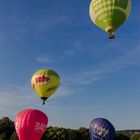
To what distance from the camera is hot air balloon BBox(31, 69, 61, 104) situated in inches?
2138

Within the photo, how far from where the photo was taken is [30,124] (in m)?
37.9

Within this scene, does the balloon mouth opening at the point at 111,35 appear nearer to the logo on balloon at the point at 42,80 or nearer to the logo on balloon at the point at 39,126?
the logo on balloon at the point at 39,126

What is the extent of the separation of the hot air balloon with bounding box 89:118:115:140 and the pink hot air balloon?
15.4 metres

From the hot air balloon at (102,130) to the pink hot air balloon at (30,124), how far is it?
1537 centimetres

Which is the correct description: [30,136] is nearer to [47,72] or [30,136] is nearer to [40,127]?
[40,127]

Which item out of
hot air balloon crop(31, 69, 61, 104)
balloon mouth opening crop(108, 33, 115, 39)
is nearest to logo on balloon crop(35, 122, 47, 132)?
balloon mouth opening crop(108, 33, 115, 39)

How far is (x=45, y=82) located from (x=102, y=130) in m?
10.2

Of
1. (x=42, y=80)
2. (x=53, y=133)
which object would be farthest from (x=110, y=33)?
(x=53, y=133)

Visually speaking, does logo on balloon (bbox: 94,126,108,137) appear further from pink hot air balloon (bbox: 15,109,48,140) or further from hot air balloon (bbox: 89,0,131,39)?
hot air balloon (bbox: 89,0,131,39)

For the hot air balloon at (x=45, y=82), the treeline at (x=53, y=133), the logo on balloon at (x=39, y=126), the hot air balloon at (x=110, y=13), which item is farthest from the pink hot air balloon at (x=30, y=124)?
the treeline at (x=53, y=133)

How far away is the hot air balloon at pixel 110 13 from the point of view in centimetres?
3672

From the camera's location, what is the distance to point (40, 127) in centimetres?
3862

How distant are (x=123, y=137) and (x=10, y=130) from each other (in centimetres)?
3352

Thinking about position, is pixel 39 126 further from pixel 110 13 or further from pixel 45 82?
pixel 45 82
